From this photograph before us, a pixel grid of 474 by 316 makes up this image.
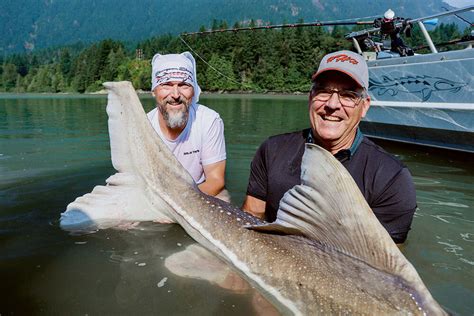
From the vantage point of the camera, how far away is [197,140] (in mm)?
4320

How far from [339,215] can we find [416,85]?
7006mm

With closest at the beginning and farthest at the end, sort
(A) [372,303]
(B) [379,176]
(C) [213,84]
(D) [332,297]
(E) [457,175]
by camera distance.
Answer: (A) [372,303], (D) [332,297], (B) [379,176], (E) [457,175], (C) [213,84]

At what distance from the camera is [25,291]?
2771 millimetres

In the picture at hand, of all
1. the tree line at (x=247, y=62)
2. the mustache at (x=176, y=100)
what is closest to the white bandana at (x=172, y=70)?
the mustache at (x=176, y=100)

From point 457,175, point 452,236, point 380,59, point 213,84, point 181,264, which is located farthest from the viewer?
point 213,84

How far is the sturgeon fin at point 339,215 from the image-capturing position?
1.61 meters

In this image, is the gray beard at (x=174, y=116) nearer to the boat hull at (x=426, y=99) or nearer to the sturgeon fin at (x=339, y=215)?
the sturgeon fin at (x=339, y=215)

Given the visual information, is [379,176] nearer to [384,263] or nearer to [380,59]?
[384,263]

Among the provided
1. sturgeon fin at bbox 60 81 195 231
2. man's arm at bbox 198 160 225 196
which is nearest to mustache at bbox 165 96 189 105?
man's arm at bbox 198 160 225 196

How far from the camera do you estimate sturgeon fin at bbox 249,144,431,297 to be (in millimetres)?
1611

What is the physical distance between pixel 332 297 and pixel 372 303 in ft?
0.54

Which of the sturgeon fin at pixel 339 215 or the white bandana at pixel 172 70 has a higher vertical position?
the white bandana at pixel 172 70

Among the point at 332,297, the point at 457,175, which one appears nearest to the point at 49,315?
the point at 332,297

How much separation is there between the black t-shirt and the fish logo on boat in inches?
210
